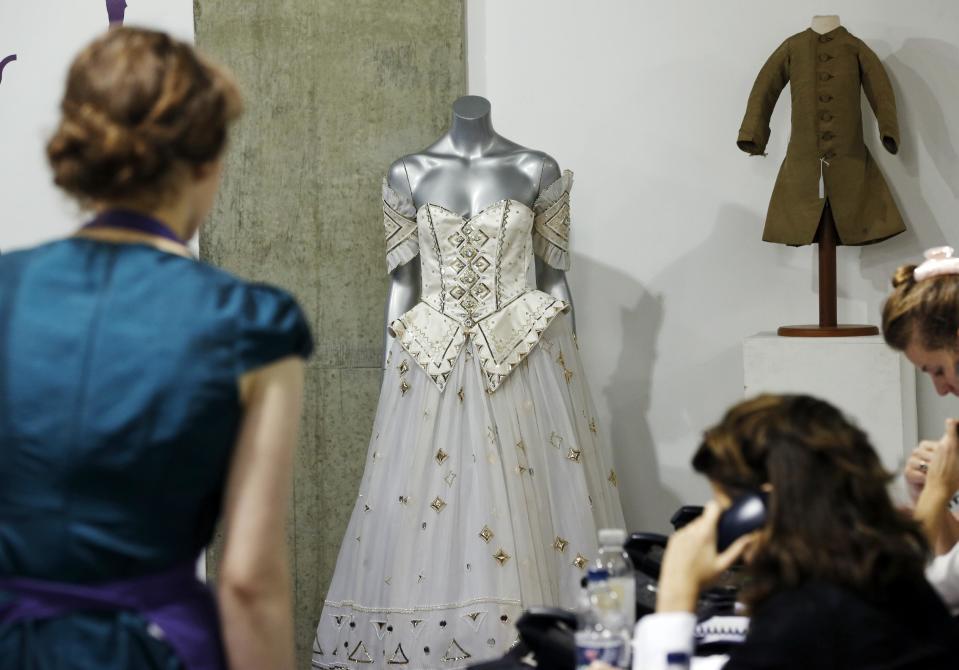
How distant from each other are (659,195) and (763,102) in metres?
0.61

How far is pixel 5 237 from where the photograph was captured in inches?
170

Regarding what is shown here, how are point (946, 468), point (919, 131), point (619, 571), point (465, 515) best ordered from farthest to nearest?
1. point (919, 131)
2. point (465, 515)
3. point (946, 468)
4. point (619, 571)

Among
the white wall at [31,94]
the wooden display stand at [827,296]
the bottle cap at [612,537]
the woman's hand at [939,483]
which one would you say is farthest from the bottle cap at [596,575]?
the white wall at [31,94]

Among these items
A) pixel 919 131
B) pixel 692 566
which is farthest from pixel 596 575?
pixel 919 131

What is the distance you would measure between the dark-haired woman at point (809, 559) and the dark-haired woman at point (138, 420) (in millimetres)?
565

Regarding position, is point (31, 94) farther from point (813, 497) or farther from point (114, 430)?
point (813, 497)

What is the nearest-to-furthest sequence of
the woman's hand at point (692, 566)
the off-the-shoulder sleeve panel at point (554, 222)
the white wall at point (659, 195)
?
the woman's hand at point (692, 566) < the off-the-shoulder sleeve panel at point (554, 222) < the white wall at point (659, 195)

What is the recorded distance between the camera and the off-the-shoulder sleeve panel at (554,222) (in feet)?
11.7

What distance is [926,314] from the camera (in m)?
2.26

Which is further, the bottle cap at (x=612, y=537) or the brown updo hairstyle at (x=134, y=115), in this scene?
the bottle cap at (x=612, y=537)

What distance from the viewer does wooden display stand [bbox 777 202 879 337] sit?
3660 millimetres

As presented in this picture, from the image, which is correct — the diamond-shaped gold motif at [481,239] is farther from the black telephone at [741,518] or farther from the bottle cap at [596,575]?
the black telephone at [741,518]

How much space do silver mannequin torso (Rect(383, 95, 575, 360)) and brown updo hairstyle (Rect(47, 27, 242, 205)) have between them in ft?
7.72

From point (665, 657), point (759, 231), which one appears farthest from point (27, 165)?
point (665, 657)
